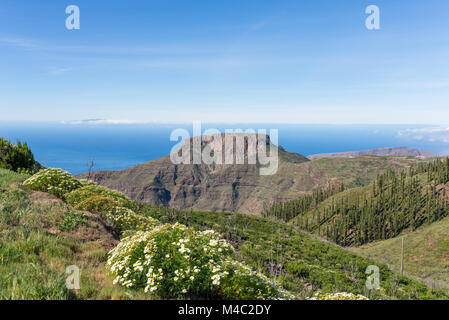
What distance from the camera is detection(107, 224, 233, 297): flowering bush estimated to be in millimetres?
4570

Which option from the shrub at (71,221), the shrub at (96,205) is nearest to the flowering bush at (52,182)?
the shrub at (96,205)

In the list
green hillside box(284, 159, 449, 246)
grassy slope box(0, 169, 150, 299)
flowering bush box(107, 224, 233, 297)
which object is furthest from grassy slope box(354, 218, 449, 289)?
grassy slope box(0, 169, 150, 299)

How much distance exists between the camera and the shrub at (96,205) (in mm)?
11141

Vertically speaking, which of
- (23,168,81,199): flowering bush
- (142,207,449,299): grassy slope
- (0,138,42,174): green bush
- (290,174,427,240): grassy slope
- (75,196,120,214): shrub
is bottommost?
(290,174,427,240): grassy slope

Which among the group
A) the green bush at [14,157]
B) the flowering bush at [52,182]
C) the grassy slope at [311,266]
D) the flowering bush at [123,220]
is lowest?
the grassy slope at [311,266]

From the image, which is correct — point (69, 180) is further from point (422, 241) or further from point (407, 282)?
point (422, 241)

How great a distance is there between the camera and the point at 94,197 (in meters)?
11.8

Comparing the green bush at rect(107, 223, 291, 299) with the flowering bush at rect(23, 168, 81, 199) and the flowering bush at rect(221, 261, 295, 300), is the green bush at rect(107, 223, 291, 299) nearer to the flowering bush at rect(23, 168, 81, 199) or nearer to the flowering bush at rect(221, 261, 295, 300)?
the flowering bush at rect(221, 261, 295, 300)

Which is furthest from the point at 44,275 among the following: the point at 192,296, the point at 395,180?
the point at 395,180

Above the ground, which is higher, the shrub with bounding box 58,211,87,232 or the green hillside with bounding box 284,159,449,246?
the shrub with bounding box 58,211,87,232

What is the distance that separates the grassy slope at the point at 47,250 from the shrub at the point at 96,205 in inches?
56.5

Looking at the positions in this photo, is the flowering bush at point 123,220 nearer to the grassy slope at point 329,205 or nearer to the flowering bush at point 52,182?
the flowering bush at point 52,182

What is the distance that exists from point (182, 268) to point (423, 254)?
191 ft
